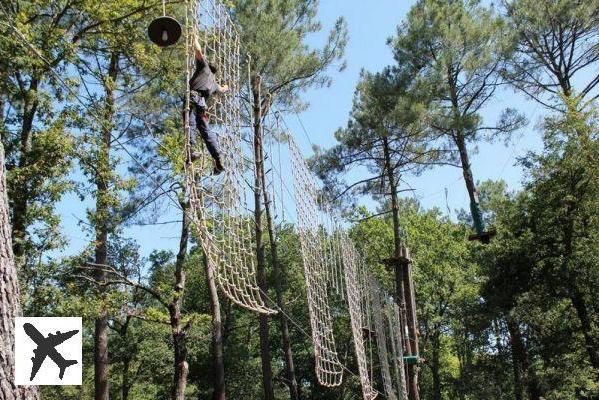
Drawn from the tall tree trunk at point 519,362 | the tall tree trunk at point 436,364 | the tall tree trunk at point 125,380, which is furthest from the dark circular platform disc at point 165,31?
the tall tree trunk at point 436,364

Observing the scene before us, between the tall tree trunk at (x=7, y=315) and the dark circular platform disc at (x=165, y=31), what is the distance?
0.96 m

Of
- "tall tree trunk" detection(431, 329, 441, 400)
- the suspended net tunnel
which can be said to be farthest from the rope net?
"tall tree trunk" detection(431, 329, 441, 400)

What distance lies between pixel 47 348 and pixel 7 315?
9.1 inches

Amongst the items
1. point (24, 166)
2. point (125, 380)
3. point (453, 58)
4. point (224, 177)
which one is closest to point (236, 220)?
point (224, 177)

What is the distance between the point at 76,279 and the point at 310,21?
6916 mm

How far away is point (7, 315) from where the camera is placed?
2295 millimetres

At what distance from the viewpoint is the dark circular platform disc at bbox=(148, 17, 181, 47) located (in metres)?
2.31

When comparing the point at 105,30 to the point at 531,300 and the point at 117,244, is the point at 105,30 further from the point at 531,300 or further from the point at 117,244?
the point at 531,300

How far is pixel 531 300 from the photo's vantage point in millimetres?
13188

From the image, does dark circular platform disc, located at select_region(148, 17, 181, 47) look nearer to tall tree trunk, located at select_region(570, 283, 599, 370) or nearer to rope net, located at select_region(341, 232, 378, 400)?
rope net, located at select_region(341, 232, 378, 400)

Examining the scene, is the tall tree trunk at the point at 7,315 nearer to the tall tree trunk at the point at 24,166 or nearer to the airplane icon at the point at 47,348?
the airplane icon at the point at 47,348

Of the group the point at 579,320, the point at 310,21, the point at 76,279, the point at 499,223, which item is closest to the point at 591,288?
the point at 579,320

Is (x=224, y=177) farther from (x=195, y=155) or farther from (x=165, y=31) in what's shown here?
(x=165, y=31)

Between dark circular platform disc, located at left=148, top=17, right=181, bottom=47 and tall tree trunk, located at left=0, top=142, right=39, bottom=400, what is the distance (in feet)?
3.14
